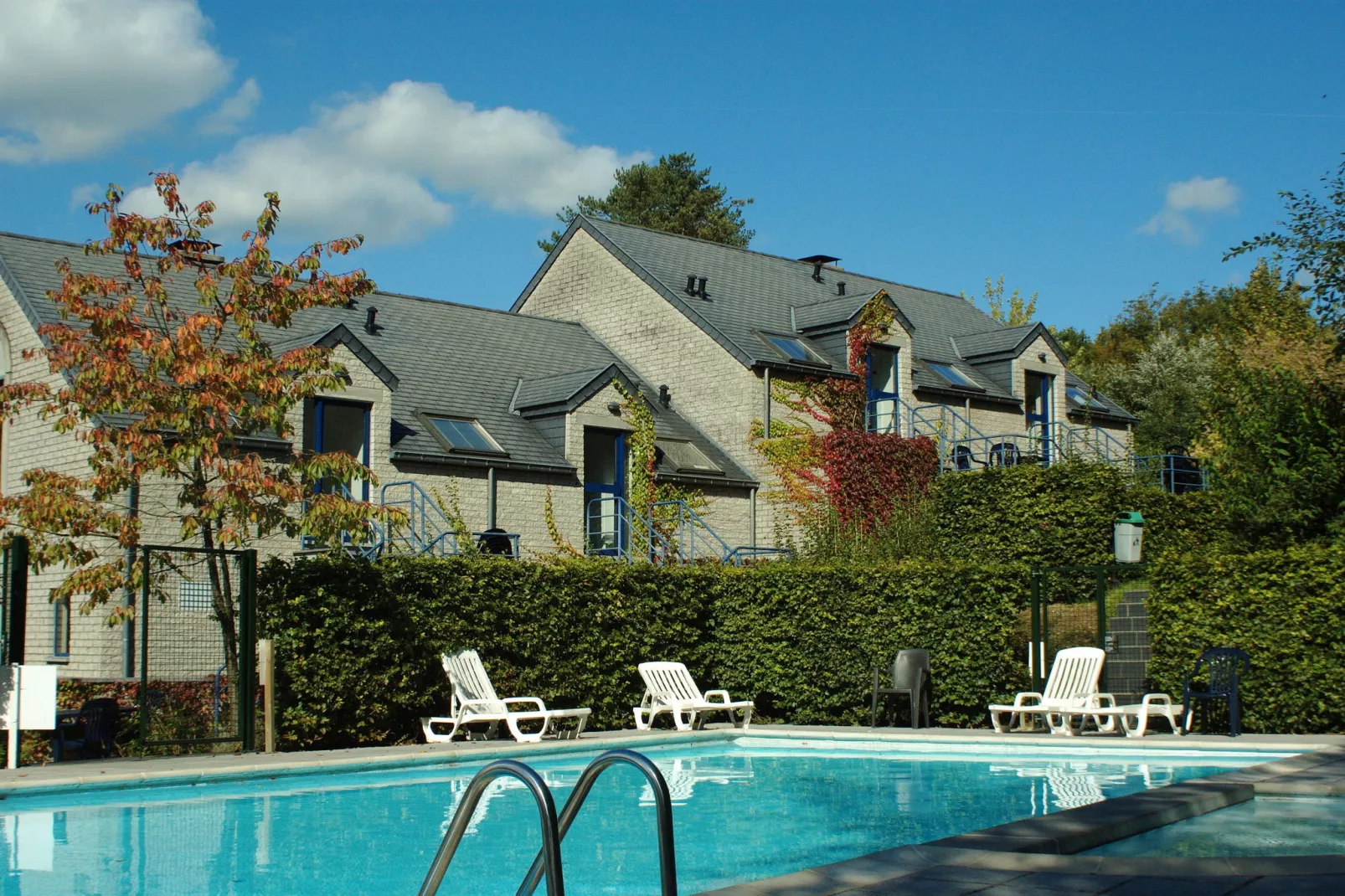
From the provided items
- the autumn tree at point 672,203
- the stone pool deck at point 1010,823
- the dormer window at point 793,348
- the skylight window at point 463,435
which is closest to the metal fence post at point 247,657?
the stone pool deck at point 1010,823

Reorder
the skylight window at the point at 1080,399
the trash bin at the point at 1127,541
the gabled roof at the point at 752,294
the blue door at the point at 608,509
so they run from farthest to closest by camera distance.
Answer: the skylight window at the point at 1080,399, the gabled roof at the point at 752,294, the blue door at the point at 608,509, the trash bin at the point at 1127,541

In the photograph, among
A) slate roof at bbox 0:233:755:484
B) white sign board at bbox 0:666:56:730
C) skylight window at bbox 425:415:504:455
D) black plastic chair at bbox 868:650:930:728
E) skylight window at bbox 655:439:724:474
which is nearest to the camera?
white sign board at bbox 0:666:56:730

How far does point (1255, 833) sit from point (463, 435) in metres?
17.4

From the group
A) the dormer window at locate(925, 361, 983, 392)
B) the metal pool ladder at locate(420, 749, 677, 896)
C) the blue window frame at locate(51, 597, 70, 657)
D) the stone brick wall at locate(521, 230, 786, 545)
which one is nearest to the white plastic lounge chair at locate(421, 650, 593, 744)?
the blue window frame at locate(51, 597, 70, 657)

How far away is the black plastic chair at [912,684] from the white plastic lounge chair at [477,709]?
3.96 m

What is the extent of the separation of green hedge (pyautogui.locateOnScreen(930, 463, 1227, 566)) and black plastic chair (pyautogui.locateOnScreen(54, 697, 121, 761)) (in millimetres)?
15445

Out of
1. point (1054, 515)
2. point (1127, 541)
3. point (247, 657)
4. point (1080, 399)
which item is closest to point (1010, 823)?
point (247, 657)

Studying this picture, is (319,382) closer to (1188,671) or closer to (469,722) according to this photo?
(469,722)

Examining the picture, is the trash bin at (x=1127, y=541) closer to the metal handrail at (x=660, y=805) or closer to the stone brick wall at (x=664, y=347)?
the stone brick wall at (x=664, y=347)

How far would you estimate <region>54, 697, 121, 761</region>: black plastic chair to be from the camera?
46.4 feet

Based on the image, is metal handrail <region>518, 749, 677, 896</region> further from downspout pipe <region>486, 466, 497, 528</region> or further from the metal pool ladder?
downspout pipe <region>486, 466, 497, 528</region>

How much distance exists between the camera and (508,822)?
437 inches

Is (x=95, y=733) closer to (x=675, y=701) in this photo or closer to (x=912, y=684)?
(x=675, y=701)

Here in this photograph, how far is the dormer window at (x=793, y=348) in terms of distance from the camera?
93.9 feet
